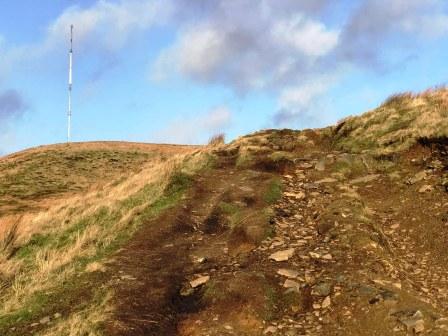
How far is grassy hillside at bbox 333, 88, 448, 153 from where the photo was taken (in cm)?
1556

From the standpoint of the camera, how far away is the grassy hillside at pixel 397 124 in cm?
1556

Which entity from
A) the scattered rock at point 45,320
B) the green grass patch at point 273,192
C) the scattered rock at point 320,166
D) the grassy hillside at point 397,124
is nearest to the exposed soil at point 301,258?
the green grass patch at point 273,192

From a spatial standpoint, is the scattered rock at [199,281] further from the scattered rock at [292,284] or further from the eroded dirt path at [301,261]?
the scattered rock at [292,284]

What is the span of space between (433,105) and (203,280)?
1216 cm

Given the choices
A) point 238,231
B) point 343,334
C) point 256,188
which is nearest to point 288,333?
point 343,334

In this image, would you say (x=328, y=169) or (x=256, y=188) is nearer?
(x=256, y=188)

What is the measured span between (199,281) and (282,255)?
1.85 metres

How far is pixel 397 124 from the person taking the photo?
17.5 m

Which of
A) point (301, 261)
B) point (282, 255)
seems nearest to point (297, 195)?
point (282, 255)

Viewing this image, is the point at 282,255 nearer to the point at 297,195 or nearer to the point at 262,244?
the point at 262,244

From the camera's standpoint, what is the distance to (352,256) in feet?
31.0

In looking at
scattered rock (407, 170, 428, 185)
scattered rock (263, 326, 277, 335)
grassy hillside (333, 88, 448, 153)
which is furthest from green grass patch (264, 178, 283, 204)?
scattered rock (263, 326, 277, 335)

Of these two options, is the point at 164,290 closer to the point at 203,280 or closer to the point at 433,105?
the point at 203,280

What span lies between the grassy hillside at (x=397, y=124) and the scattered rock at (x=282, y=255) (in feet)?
23.3
